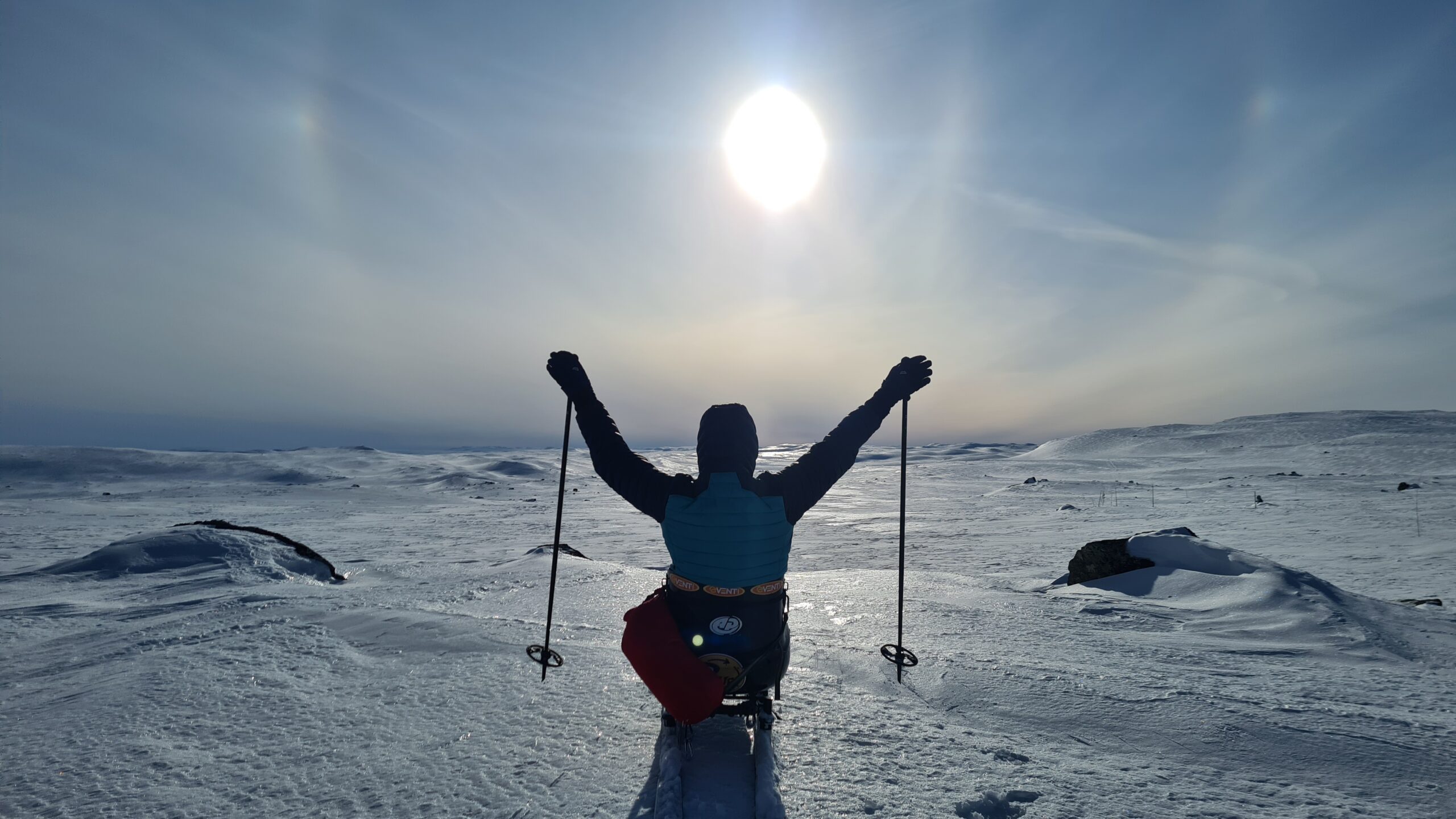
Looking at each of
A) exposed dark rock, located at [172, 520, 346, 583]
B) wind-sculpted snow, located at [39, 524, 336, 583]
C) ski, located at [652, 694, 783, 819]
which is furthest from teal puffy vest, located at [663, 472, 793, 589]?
exposed dark rock, located at [172, 520, 346, 583]

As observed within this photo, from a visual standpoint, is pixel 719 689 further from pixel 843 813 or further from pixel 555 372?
pixel 555 372

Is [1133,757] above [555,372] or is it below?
below

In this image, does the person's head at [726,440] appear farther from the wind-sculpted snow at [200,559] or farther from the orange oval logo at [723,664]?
the wind-sculpted snow at [200,559]

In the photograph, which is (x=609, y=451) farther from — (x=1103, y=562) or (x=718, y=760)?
(x=1103, y=562)

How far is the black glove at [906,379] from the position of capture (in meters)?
3.23

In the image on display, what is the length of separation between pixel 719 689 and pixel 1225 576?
6.14 metres

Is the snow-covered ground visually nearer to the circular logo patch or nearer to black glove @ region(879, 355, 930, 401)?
the circular logo patch

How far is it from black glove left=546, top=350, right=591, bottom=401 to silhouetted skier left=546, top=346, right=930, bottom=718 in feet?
0.92

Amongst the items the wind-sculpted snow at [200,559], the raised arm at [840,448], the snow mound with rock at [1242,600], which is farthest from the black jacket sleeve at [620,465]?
the wind-sculpted snow at [200,559]

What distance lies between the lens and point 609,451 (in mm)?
2928

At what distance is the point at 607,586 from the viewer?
6062mm

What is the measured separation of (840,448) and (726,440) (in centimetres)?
71

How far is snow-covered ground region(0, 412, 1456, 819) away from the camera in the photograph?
2.22m

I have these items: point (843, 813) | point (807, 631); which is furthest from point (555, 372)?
point (807, 631)
